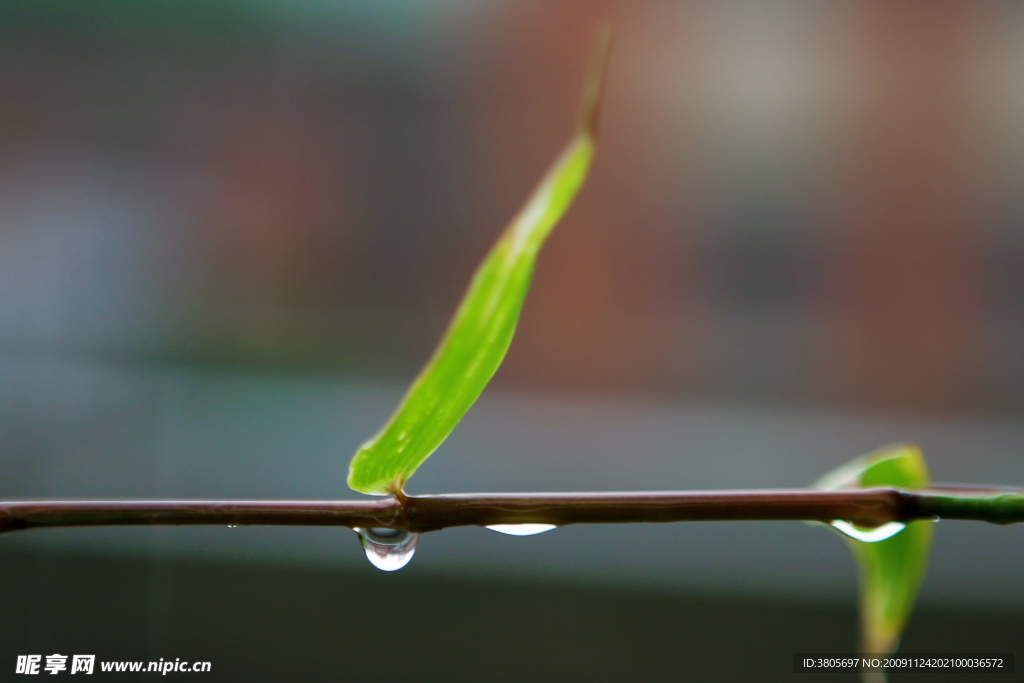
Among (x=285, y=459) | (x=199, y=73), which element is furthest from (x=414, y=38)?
(x=285, y=459)

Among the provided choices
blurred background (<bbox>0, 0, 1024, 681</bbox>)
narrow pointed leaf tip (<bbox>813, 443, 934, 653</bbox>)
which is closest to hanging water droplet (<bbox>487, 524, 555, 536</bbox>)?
narrow pointed leaf tip (<bbox>813, 443, 934, 653</bbox>)

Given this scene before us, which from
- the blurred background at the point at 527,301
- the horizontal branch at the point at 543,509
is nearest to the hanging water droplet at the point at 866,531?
the horizontal branch at the point at 543,509

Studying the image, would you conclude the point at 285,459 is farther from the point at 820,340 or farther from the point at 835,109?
the point at 835,109

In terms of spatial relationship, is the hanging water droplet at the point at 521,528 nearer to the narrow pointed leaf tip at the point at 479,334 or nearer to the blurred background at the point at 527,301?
the narrow pointed leaf tip at the point at 479,334

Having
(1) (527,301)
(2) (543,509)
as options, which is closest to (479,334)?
(2) (543,509)

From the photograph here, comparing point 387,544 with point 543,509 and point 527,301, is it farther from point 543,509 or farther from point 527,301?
point 527,301

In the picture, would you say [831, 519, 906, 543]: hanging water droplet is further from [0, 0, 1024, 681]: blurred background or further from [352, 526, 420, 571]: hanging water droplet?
[0, 0, 1024, 681]: blurred background
